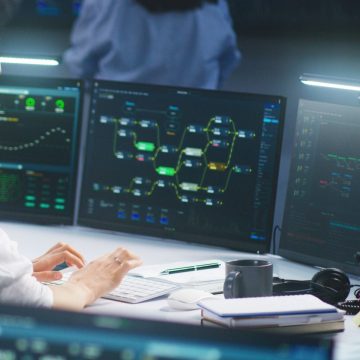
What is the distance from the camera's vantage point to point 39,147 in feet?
8.93

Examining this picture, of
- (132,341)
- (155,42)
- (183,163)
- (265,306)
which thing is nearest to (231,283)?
(265,306)

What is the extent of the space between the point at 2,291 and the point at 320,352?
1091mm

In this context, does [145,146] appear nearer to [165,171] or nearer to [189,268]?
[165,171]

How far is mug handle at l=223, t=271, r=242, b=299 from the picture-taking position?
6.02 feet

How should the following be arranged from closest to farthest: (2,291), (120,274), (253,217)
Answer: (2,291)
(120,274)
(253,217)

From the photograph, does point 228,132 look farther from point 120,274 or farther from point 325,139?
point 120,274

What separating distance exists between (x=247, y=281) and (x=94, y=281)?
12.7 inches

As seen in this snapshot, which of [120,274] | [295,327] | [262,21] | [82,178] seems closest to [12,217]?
[82,178]

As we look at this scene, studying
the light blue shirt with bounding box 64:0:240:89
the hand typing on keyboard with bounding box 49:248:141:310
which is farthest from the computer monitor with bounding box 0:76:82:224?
the light blue shirt with bounding box 64:0:240:89

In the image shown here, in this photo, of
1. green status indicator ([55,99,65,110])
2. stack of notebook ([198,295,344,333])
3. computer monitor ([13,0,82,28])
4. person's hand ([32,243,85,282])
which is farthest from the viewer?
computer monitor ([13,0,82,28])

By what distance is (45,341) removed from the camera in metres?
0.64

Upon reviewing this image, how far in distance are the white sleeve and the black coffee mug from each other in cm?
40

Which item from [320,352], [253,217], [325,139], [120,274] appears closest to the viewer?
[320,352]

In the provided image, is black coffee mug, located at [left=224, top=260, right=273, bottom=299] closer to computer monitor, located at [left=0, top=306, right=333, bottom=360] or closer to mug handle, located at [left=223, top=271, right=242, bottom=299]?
mug handle, located at [left=223, top=271, right=242, bottom=299]
